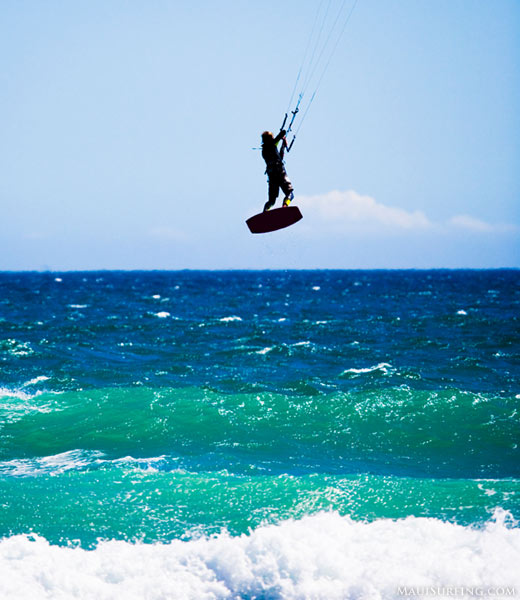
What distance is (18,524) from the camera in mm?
8508

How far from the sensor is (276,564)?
7.54m

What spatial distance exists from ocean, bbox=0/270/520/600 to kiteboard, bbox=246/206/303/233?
173 inches

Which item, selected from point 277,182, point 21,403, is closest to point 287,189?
point 277,182

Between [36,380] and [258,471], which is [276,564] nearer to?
[258,471]

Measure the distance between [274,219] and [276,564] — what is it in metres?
6.40

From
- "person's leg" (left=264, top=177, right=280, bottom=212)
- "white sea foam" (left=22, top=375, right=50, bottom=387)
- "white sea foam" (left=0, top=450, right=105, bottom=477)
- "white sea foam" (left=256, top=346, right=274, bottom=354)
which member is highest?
"person's leg" (left=264, top=177, right=280, bottom=212)

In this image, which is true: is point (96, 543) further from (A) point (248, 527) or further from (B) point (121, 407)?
(B) point (121, 407)

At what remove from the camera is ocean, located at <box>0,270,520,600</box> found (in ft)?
24.1

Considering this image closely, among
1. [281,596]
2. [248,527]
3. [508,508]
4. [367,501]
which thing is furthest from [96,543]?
[508,508]

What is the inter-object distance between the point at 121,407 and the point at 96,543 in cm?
675

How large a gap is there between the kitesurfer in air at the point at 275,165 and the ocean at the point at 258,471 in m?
5.09

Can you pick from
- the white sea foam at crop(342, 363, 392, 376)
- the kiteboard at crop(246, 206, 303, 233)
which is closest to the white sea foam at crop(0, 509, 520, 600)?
the kiteboard at crop(246, 206, 303, 233)

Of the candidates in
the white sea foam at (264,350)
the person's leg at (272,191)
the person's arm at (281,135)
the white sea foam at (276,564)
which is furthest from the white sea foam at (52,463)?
the white sea foam at (264,350)

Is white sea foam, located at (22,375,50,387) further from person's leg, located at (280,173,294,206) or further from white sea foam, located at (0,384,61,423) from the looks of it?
person's leg, located at (280,173,294,206)
